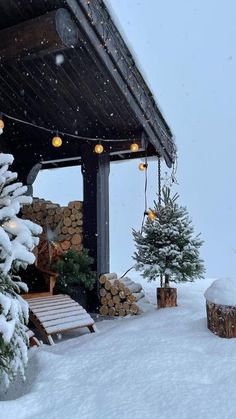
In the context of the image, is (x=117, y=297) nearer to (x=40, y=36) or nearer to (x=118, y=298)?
(x=118, y=298)

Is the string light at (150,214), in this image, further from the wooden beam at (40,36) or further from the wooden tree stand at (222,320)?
the wooden beam at (40,36)

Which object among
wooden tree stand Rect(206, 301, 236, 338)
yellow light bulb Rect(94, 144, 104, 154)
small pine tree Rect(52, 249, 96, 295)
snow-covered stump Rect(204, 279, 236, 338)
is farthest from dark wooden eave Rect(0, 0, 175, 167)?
wooden tree stand Rect(206, 301, 236, 338)

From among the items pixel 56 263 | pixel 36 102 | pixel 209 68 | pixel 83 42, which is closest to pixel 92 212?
pixel 56 263

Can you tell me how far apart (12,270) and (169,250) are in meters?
4.18

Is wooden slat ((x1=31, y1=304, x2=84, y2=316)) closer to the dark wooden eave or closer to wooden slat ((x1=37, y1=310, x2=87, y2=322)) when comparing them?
wooden slat ((x1=37, y1=310, x2=87, y2=322))

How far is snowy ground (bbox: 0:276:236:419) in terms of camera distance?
364cm

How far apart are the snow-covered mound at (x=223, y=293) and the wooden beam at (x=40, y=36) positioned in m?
3.99

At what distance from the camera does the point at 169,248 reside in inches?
311

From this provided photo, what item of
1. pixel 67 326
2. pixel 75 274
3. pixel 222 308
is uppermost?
pixel 75 274

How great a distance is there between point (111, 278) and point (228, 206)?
312 ft

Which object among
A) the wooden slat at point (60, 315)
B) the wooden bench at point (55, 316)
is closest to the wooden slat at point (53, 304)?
the wooden bench at point (55, 316)

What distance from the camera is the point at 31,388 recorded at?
4.18 metres

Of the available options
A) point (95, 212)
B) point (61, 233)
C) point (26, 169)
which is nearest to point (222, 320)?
point (95, 212)

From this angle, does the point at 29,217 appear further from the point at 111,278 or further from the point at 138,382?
the point at 138,382
